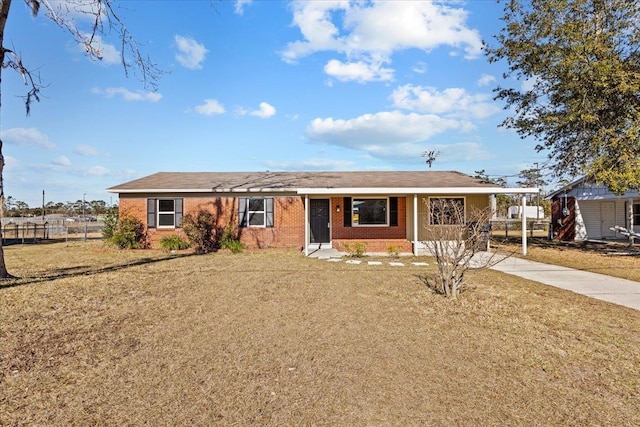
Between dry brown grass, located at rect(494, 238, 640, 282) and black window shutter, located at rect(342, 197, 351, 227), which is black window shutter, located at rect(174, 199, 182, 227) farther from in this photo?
dry brown grass, located at rect(494, 238, 640, 282)

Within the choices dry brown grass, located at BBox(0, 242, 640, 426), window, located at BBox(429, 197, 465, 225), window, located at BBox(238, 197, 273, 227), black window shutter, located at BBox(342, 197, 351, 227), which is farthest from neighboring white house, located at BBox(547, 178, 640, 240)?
window, located at BBox(238, 197, 273, 227)

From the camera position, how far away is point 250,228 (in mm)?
15766

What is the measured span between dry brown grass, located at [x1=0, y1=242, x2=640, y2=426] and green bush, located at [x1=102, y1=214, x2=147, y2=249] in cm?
775

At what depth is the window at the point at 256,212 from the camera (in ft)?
51.8

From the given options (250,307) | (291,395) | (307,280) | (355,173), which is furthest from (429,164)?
(291,395)

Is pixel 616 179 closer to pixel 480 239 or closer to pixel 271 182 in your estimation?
pixel 480 239

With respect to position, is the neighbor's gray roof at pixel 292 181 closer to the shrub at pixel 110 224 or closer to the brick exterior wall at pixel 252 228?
the brick exterior wall at pixel 252 228

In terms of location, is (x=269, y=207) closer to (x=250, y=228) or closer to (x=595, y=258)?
(x=250, y=228)

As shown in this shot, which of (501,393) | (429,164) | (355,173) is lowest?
(501,393)

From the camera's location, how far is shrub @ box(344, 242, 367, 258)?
13.3 m

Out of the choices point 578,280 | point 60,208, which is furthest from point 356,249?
point 60,208

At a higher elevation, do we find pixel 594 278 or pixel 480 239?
pixel 480 239

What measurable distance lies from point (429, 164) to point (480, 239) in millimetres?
30924

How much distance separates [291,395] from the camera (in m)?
3.29
